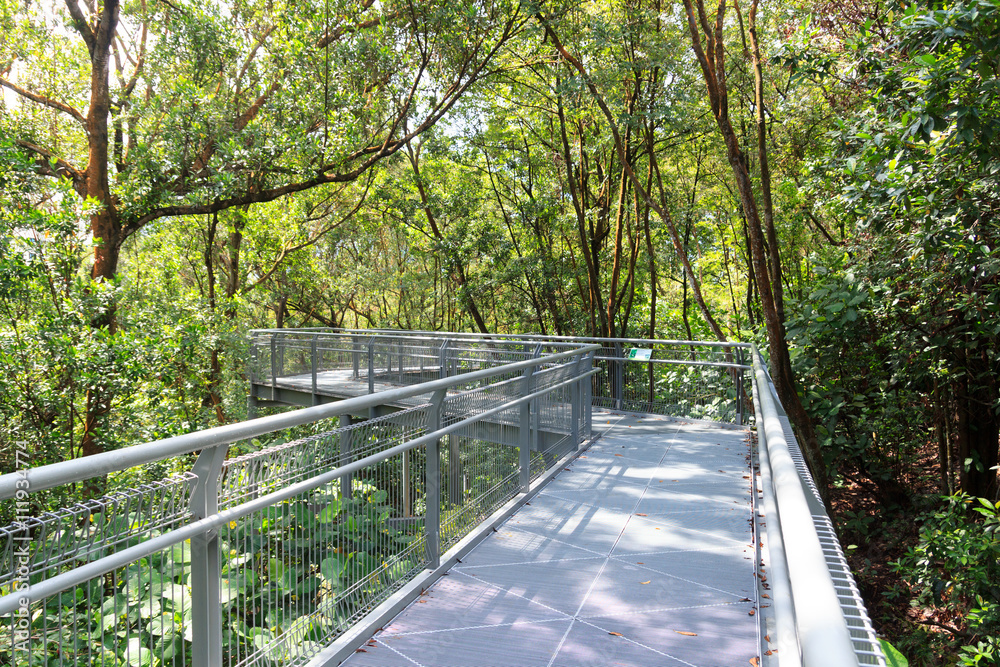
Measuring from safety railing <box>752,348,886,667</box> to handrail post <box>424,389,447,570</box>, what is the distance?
2.29 metres

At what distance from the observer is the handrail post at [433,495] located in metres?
4.17

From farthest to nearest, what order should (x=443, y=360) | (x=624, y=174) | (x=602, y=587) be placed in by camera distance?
1. (x=624, y=174)
2. (x=443, y=360)
3. (x=602, y=587)

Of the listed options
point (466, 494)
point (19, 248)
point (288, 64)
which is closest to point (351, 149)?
point (288, 64)

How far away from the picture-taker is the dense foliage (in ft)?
20.9

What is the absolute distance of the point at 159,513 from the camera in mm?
2273

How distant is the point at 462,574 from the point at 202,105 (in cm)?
970

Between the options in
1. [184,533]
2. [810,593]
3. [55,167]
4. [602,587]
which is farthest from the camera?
[55,167]

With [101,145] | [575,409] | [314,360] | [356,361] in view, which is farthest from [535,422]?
[101,145]

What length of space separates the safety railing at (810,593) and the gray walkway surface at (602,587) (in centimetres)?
147

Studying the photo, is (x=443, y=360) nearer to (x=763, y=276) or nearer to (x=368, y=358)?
(x=368, y=358)

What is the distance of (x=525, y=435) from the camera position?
602 centimetres

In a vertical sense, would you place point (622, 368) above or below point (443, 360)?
below

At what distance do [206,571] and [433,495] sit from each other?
6.09 ft

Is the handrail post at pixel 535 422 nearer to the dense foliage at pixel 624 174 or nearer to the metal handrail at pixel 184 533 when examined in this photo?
the metal handrail at pixel 184 533
